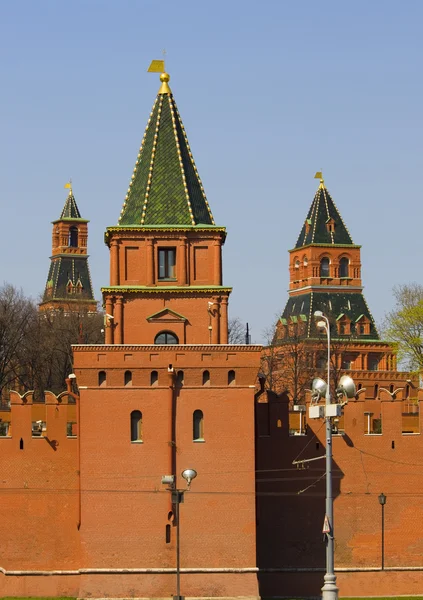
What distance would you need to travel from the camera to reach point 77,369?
224 feet

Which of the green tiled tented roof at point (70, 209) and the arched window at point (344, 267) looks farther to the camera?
the green tiled tented roof at point (70, 209)

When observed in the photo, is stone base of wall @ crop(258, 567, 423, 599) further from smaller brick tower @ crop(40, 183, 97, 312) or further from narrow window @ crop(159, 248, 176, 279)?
smaller brick tower @ crop(40, 183, 97, 312)

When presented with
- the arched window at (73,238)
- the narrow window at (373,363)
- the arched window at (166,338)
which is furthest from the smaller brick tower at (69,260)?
the arched window at (166,338)

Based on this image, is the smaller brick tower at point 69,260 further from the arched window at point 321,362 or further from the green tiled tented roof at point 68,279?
the arched window at point 321,362

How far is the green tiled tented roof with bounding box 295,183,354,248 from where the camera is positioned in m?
148

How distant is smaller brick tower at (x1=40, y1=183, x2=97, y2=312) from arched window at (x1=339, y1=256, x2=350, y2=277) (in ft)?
95.0

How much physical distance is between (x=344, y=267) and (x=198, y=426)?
267 feet

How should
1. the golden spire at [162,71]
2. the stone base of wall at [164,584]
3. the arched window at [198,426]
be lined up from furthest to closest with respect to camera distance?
the golden spire at [162,71], the arched window at [198,426], the stone base of wall at [164,584]

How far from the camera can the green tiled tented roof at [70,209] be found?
625ft

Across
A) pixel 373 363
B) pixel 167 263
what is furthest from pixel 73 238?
pixel 167 263

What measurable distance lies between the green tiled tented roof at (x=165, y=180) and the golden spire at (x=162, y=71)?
0.14 meters

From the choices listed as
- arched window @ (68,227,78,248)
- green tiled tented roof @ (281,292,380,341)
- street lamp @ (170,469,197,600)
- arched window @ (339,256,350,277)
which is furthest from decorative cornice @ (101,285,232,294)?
arched window @ (68,227,78,248)

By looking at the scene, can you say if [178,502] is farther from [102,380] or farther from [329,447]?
[329,447]

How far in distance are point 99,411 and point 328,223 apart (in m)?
82.8
